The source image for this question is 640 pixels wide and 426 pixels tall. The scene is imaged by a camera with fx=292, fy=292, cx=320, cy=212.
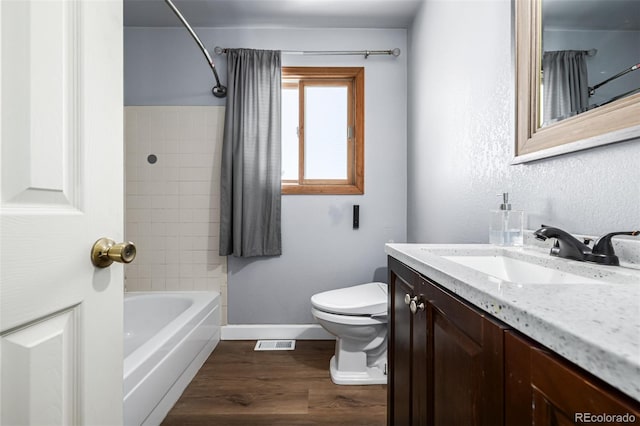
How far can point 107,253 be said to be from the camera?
567 mm

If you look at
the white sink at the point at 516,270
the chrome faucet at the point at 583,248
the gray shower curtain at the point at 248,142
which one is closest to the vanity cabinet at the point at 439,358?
the white sink at the point at 516,270

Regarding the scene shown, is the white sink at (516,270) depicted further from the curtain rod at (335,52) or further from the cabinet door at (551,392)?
the curtain rod at (335,52)

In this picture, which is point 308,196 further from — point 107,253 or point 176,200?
point 107,253

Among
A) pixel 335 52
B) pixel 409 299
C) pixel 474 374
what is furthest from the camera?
pixel 335 52

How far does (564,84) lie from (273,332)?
2.15 meters

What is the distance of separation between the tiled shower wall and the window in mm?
537

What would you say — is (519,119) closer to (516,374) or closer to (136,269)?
(516,374)

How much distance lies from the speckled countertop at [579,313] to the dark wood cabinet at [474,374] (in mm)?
25

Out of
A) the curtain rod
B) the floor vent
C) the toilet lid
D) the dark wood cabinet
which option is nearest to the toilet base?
the toilet lid

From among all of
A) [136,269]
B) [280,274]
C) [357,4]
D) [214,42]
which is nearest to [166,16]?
[214,42]

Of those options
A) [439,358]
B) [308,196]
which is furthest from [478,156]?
[308,196]

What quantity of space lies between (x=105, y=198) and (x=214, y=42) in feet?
6.83

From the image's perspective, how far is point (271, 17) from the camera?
210 cm

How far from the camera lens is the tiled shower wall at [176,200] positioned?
2234mm
